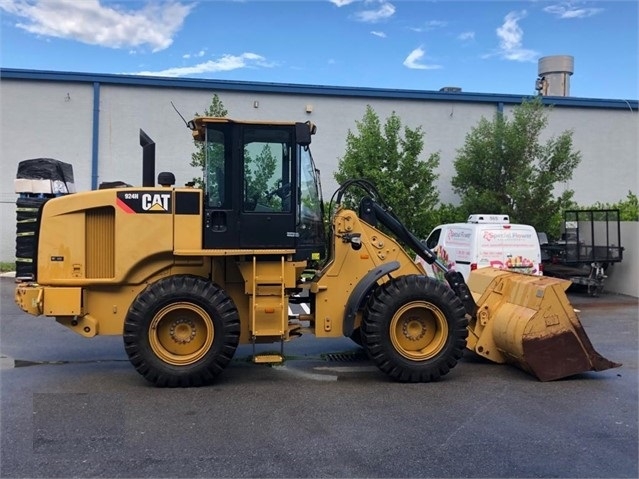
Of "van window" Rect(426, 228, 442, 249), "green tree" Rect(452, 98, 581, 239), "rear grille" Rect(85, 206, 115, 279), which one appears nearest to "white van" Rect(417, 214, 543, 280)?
"van window" Rect(426, 228, 442, 249)

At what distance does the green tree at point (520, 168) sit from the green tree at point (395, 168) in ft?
5.39

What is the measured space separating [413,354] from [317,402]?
1.45 m

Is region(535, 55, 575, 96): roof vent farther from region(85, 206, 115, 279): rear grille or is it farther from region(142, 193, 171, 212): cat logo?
region(85, 206, 115, 279): rear grille

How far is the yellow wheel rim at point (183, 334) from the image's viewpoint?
21.4 ft

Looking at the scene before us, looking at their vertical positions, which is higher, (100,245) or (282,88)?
(282,88)

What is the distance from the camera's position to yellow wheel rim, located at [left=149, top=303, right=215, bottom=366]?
6.51 metres

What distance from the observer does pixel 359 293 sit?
6836mm

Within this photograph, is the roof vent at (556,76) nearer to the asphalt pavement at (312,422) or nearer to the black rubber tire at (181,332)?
the asphalt pavement at (312,422)

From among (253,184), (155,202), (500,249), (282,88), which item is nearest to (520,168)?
(500,249)

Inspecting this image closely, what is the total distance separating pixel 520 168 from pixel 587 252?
311cm

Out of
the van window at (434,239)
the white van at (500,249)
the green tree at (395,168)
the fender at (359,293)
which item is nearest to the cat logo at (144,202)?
the fender at (359,293)

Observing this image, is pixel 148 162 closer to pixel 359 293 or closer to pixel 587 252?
pixel 359 293

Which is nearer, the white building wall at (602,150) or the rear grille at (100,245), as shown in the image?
the rear grille at (100,245)

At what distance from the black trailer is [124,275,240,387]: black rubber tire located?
37.9ft
